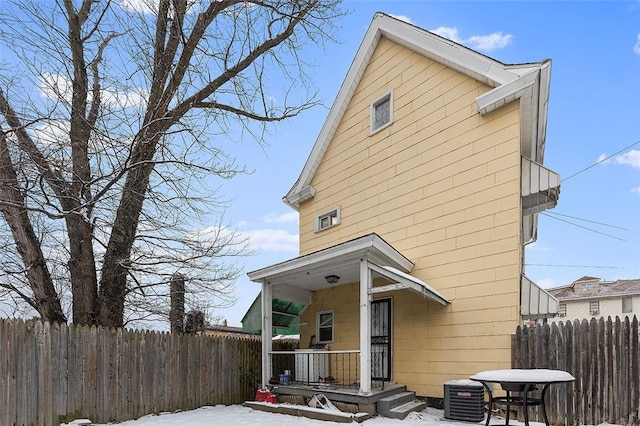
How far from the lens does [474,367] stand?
279 inches

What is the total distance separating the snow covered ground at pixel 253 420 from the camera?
6.39 metres

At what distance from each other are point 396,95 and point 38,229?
7.80 m

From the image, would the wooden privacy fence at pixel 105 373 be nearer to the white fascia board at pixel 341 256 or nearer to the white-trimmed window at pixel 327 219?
the white fascia board at pixel 341 256

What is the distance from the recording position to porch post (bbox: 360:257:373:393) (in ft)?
22.7

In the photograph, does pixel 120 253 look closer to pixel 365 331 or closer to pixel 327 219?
pixel 365 331

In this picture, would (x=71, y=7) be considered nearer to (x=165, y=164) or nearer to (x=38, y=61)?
(x=38, y=61)

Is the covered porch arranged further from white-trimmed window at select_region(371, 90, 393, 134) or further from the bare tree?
white-trimmed window at select_region(371, 90, 393, 134)

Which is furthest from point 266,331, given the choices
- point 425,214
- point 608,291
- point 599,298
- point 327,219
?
point 608,291

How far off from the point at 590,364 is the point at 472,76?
205 inches

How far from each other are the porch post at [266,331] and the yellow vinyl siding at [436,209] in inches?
72.5

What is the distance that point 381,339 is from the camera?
356 inches

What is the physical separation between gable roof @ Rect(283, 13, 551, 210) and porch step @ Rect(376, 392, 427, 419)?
525 cm

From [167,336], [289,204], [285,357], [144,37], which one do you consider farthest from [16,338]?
[289,204]

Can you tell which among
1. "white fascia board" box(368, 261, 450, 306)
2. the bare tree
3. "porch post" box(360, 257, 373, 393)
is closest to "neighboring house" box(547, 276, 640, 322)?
"white fascia board" box(368, 261, 450, 306)
